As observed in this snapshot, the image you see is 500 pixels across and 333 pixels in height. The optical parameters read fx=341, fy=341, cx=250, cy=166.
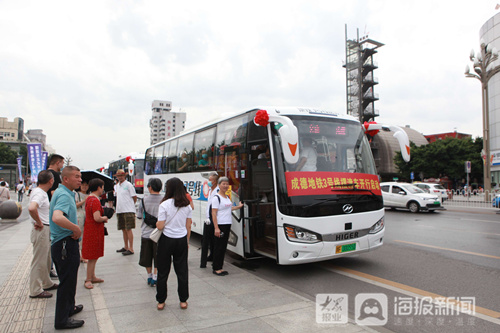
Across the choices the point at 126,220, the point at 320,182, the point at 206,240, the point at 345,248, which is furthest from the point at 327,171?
the point at 126,220

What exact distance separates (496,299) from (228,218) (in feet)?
14.0

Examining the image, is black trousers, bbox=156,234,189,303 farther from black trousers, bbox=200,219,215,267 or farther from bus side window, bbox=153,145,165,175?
bus side window, bbox=153,145,165,175

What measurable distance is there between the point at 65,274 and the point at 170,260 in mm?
1194

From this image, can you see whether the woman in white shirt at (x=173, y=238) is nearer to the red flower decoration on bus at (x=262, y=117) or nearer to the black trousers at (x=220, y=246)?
the black trousers at (x=220, y=246)

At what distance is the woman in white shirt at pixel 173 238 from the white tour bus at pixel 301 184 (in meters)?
1.83

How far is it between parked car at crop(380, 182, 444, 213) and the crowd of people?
13981mm

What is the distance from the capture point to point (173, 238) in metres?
4.36

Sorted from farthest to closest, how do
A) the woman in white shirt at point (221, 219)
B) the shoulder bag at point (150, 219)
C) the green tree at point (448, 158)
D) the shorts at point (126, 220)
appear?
the green tree at point (448, 158) → the shorts at point (126, 220) → the woman in white shirt at point (221, 219) → the shoulder bag at point (150, 219)

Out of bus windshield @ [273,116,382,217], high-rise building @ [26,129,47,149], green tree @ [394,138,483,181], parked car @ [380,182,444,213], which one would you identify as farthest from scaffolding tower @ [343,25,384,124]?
high-rise building @ [26,129,47,149]

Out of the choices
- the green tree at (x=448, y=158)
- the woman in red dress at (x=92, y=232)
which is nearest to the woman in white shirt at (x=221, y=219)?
the woman in red dress at (x=92, y=232)

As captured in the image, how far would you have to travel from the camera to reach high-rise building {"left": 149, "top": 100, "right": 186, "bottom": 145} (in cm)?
12175

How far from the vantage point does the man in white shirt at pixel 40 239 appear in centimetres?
480

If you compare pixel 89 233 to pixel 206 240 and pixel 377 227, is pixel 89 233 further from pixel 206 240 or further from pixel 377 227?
pixel 377 227

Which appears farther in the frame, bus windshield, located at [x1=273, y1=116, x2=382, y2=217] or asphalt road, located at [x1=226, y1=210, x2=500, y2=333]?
bus windshield, located at [x1=273, y1=116, x2=382, y2=217]
